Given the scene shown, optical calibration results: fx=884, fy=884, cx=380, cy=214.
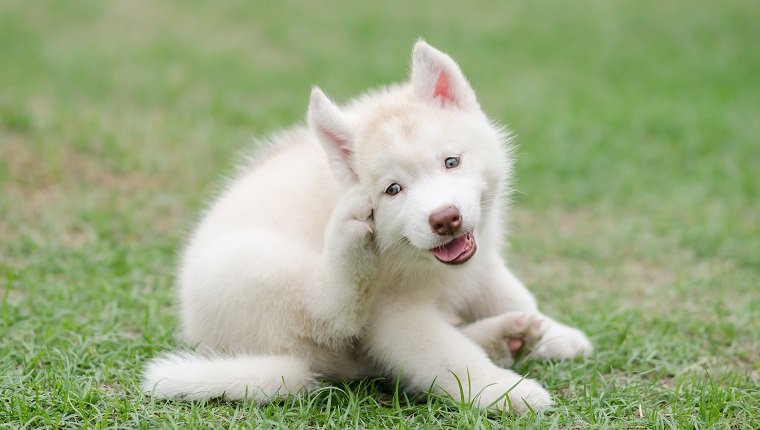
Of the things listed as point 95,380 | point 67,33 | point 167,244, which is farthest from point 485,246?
point 67,33

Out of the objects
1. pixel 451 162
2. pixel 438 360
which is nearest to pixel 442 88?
pixel 451 162

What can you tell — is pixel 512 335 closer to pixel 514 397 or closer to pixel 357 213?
pixel 514 397

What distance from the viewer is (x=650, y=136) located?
8.18m

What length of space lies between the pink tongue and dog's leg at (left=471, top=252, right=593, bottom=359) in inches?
33.2

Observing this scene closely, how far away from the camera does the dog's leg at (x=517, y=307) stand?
13.0 ft

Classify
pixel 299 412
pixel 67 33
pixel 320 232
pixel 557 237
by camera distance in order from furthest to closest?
pixel 67 33
pixel 557 237
pixel 320 232
pixel 299 412

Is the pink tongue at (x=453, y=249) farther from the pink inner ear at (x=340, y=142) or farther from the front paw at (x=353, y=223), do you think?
the pink inner ear at (x=340, y=142)

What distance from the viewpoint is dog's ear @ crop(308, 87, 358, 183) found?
3.29m

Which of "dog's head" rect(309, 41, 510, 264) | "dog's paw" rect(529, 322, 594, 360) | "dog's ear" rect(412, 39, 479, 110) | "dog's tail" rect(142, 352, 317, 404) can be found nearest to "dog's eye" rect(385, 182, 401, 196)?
"dog's head" rect(309, 41, 510, 264)

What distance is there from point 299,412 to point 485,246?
103 cm

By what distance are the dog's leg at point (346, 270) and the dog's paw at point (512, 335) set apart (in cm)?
69

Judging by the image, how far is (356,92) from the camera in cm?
887

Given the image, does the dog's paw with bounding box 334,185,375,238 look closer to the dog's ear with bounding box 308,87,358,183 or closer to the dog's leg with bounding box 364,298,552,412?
the dog's ear with bounding box 308,87,358,183

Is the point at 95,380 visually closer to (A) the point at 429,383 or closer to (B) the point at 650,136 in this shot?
(A) the point at 429,383
